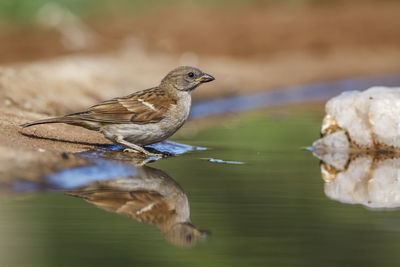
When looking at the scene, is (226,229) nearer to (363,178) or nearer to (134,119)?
(363,178)

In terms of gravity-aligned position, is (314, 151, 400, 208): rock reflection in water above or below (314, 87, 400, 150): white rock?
below

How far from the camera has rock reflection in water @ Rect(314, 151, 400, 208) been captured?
6.04m

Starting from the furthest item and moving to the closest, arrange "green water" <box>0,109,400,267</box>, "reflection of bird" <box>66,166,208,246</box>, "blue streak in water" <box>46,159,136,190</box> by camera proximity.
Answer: "blue streak in water" <box>46,159,136,190</box> < "reflection of bird" <box>66,166,208,246</box> < "green water" <box>0,109,400,267</box>

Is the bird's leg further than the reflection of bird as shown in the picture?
Yes

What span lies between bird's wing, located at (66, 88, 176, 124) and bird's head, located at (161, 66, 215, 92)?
0.98ft

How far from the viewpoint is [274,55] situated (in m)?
20.7

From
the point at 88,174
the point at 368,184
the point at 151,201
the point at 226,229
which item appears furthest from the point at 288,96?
the point at 226,229

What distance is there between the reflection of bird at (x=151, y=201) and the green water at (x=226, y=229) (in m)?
0.08

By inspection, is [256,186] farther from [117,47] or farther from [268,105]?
[117,47]

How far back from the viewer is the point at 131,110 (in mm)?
7594

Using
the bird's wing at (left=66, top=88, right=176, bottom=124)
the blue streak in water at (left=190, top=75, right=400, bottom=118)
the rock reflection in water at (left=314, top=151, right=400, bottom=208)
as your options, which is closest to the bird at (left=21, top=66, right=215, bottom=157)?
the bird's wing at (left=66, top=88, right=176, bottom=124)

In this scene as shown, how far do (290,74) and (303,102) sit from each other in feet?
10.5

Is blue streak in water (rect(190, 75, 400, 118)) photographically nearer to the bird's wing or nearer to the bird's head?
the bird's head

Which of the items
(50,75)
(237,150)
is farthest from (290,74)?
(237,150)
